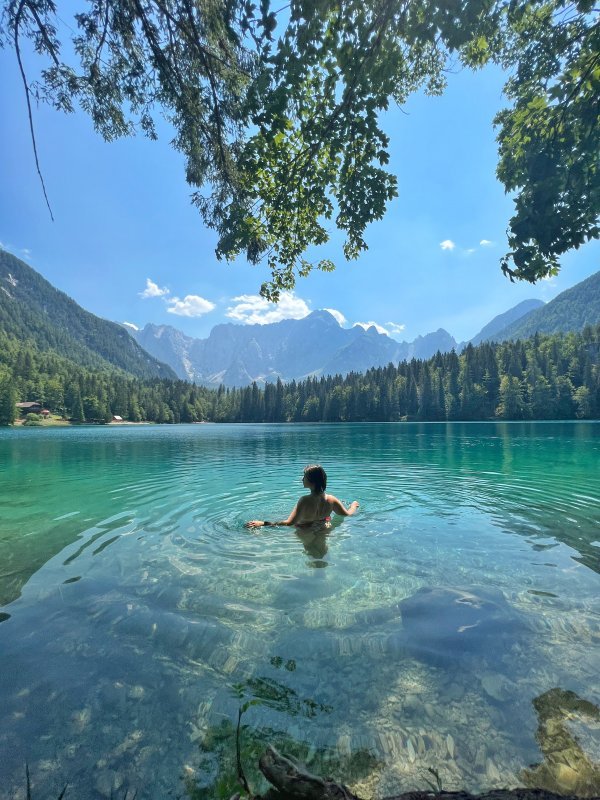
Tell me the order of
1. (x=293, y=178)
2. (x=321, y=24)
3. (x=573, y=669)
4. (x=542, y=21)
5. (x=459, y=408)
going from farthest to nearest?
1. (x=459, y=408)
2. (x=293, y=178)
3. (x=542, y=21)
4. (x=321, y=24)
5. (x=573, y=669)

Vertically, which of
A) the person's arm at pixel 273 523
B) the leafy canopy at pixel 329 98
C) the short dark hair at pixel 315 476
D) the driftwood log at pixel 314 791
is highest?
the leafy canopy at pixel 329 98

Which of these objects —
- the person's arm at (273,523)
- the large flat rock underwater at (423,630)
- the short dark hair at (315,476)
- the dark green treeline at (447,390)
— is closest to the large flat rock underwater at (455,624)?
the large flat rock underwater at (423,630)

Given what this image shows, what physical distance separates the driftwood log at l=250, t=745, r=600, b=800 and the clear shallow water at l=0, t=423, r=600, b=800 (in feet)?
2.62

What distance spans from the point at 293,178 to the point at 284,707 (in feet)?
26.8

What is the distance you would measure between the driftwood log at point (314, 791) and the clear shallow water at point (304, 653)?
2.62 feet

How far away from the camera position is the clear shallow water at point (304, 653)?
135 inches

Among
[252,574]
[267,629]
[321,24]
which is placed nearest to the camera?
[321,24]

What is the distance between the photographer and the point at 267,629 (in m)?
5.74

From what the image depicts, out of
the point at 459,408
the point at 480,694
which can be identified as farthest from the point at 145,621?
the point at 459,408

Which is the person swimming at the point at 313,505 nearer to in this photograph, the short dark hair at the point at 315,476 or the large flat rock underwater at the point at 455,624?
the short dark hair at the point at 315,476

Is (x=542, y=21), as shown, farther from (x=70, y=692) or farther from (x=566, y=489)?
(x=566, y=489)

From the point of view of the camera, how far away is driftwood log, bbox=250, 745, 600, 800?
2385 millimetres

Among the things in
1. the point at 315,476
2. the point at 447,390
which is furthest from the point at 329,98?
the point at 447,390

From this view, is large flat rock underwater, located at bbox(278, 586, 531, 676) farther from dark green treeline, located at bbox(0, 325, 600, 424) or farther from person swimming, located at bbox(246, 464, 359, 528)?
dark green treeline, located at bbox(0, 325, 600, 424)
